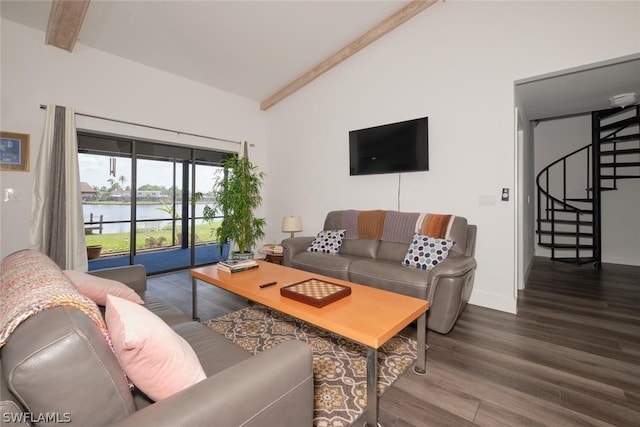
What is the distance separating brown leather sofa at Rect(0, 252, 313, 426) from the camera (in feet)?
2.12

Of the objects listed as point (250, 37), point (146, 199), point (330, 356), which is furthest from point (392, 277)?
point (146, 199)

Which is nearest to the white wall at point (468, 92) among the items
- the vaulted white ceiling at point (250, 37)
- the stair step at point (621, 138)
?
the vaulted white ceiling at point (250, 37)

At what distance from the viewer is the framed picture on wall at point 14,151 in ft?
9.78

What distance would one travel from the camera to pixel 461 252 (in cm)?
285

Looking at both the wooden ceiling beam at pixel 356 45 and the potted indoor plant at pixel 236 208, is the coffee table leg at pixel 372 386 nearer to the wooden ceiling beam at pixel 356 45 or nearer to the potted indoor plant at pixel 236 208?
the potted indoor plant at pixel 236 208

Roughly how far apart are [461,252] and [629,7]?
2.46 m

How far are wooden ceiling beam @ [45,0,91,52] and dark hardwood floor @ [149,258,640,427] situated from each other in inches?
121

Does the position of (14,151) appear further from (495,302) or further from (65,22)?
(495,302)

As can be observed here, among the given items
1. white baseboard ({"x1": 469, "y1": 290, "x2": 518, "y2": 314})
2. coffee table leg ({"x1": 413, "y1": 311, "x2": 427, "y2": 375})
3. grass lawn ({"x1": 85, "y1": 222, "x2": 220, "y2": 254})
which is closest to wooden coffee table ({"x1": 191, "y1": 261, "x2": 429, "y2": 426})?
coffee table leg ({"x1": 413, "y1": 311, "x2": 427, "y2": 375})

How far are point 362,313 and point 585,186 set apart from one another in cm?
587

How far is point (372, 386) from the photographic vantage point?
1397mm

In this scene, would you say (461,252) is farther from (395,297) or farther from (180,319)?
(180,319)

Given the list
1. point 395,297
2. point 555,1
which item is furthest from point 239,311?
point 555,1

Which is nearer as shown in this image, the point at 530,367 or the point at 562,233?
the point at 530,367
